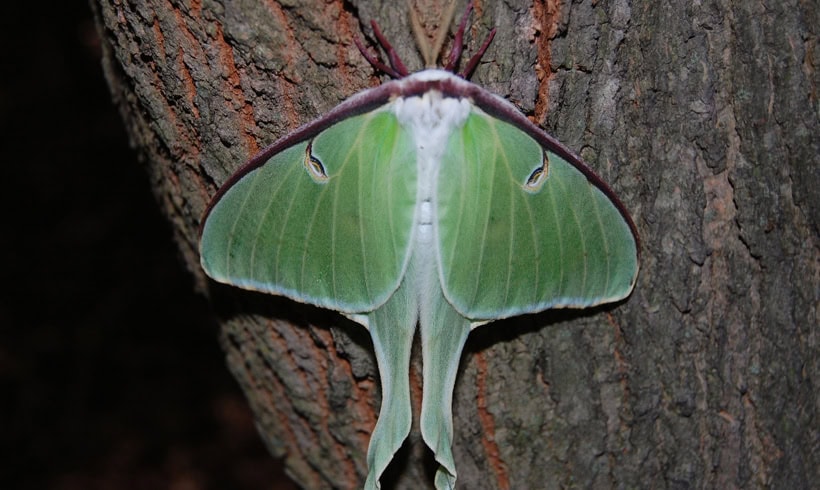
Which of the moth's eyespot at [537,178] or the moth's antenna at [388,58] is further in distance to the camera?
the moth's eyespot at [537,178]

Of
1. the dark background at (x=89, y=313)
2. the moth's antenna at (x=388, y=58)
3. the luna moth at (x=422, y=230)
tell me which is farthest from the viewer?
the dark background at (x=89, y=313)

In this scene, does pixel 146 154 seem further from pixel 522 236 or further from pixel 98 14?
pixel 522 236

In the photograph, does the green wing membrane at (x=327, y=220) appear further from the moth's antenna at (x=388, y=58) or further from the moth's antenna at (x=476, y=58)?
the moth's antenna at (x=476, y=58)

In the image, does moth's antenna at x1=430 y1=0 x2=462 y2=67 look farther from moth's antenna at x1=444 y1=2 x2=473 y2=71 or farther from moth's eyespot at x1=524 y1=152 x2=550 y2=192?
moth's eyespot at x1=524 y1=152 x2=550 y2=192

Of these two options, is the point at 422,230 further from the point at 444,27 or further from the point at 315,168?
the point at 444,27

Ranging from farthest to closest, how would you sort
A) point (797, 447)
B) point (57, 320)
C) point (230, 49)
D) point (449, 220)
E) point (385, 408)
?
point (57, 320)
point (797, 447)
point (385, 408)
point (449, 220)
point (230, 49)

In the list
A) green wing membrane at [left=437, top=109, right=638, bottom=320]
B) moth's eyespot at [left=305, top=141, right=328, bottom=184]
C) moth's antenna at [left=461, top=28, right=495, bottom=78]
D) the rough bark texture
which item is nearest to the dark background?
the rough bark texture

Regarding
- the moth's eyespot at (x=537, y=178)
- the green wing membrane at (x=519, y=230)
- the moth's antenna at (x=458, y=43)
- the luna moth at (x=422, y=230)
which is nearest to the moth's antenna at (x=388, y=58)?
the luna moth at (x=422, y=230)

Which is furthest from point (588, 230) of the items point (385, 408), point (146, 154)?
point (146, 154)
